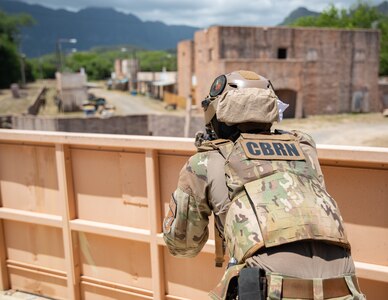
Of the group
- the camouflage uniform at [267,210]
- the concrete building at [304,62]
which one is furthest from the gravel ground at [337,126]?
the camouflage uniform at [267,210]

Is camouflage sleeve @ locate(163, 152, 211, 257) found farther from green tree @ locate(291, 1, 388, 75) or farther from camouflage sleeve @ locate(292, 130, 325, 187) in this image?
green tree @ locate(291, 1, 388, 75)

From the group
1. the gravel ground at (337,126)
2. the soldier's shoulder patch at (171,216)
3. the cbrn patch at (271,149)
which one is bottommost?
the gravel ground at (337,126)

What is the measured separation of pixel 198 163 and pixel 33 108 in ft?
93.4

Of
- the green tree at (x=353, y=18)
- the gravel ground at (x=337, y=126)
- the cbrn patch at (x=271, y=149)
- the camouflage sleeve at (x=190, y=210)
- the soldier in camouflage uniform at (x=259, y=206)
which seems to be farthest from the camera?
the green tree at (x=353, y=18)

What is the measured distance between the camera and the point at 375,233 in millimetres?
2477

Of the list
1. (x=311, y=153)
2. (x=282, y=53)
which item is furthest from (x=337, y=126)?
(x=311, y=153)

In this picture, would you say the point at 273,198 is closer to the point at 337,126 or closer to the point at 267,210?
the point at 267,210

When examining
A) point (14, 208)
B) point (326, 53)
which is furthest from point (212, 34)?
point (14, 208)

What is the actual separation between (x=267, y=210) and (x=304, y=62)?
28688mm

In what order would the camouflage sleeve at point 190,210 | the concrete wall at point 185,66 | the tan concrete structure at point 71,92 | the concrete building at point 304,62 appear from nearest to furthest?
1. the camouflage sleeve at point 190,210
2. the concrete building at point 304,62
3. the tan concrete structure at point 71,92
4. the concrete wall at point 185,66

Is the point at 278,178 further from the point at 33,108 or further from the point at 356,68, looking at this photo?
the point at 356,68

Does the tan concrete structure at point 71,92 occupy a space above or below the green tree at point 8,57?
below

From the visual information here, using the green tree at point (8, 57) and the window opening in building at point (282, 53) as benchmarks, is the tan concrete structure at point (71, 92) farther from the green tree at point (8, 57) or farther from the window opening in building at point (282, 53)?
the green tree at point (8, 57)

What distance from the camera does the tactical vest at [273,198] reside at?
155 cm
